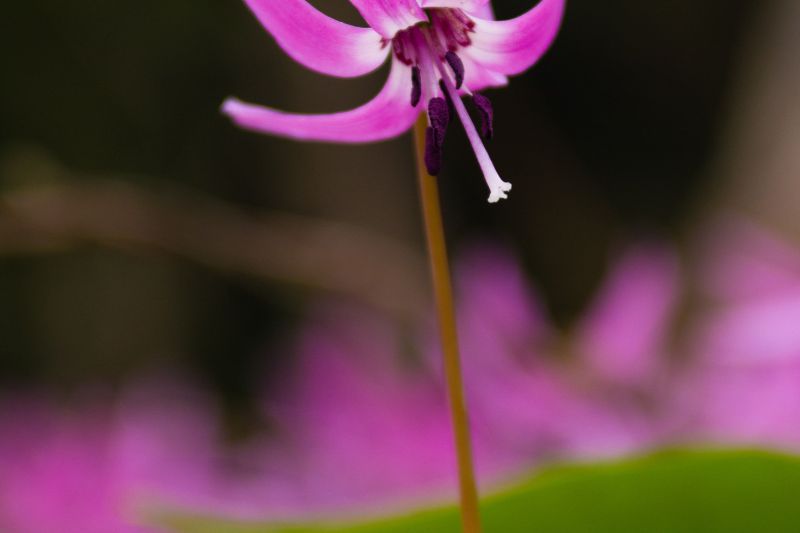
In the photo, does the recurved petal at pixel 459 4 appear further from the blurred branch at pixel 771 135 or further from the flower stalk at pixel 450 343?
the blurred branch at pixel 771 135

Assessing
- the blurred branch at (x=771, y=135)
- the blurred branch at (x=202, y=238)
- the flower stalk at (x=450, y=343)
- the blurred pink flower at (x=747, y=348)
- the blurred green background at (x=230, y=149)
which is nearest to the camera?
the flower stalk at (x=450, y=343)

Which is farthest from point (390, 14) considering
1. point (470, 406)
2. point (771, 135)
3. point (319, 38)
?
point (771, 135)

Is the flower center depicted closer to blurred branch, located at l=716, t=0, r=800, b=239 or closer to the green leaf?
the green leaf

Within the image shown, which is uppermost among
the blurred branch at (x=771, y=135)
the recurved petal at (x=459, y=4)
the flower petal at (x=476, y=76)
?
the blurred branch at (x=771, y=135)

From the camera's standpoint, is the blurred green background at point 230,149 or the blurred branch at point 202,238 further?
the blurred green background at point 230,149

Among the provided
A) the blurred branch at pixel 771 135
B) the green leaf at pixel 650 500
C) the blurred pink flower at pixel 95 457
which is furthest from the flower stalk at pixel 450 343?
the blurred branch at pixel 771 135

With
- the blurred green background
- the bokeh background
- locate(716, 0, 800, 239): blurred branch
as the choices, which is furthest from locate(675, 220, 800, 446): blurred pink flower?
the blurred green background
